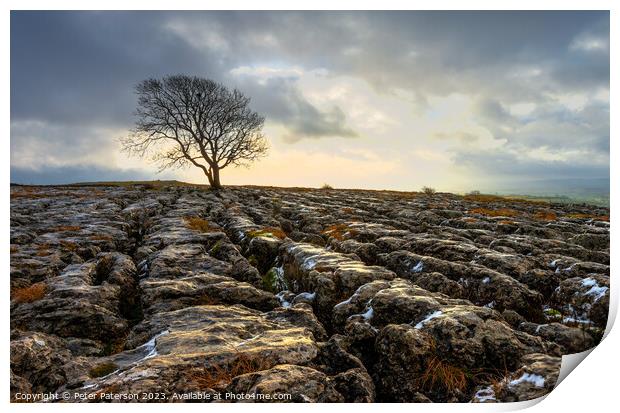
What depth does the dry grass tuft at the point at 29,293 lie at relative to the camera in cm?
748

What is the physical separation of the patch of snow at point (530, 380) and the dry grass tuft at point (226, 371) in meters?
3.70

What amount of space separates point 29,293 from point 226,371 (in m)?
5.36

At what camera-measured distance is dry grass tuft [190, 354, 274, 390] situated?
16.8 feet

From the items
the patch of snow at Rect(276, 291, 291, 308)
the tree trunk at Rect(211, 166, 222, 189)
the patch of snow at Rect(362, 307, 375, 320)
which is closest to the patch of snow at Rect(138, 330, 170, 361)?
the patch of snow at Rect(276, 291, 291, 308)

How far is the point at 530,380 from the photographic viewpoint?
5.25 m

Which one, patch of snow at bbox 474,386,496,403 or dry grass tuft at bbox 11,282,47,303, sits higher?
dry grass tuft at bbox 11,282,47,303

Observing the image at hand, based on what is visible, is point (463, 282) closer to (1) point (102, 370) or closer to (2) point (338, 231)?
(2) point (338, 231)

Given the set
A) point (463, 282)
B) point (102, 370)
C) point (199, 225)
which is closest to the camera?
point (102, 370)

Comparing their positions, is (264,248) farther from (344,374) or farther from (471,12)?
(471,12)

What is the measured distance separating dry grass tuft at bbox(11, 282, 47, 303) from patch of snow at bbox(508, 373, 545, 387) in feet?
30.0

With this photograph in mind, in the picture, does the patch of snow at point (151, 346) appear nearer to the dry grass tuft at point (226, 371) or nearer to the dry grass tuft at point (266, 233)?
the dry grass tuft at point (226, 371)

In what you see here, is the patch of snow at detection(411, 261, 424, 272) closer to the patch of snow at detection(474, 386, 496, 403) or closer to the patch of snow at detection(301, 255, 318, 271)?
the patch of snow at detection(301, 255, 318, 271)

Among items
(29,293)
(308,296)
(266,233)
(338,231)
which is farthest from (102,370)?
(338,231)
